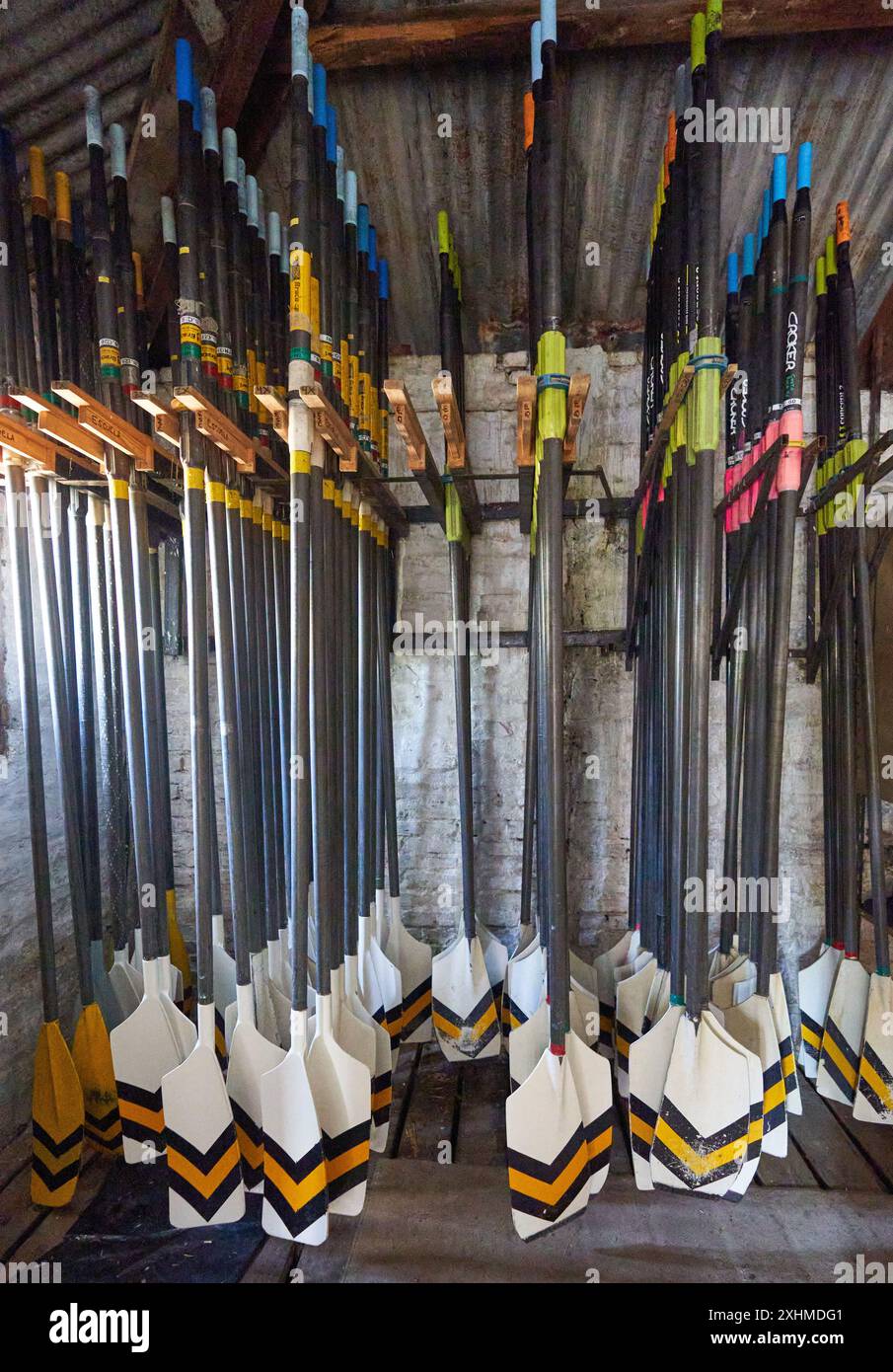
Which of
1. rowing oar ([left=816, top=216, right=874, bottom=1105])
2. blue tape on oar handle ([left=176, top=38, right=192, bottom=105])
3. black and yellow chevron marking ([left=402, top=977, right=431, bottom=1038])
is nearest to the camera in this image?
blue tape on oar handle ([left=176, top=38, right=192, bottom=105])

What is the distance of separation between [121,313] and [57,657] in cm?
107

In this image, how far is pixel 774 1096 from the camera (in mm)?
1610

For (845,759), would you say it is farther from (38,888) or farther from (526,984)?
→ (38,888)

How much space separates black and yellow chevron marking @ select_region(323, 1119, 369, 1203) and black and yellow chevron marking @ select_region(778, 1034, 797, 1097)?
1186mm

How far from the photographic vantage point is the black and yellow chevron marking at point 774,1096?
5.27 feet

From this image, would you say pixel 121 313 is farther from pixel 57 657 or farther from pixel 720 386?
pixel 720 386

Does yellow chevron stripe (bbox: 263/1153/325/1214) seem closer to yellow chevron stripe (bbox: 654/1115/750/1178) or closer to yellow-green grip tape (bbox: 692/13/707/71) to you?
yellow chevron stripe (bbox: 654/1115/750/1178)

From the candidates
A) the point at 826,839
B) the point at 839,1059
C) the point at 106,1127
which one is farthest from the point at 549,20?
the point at 106,1127

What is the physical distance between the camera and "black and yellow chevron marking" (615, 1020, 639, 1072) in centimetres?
190

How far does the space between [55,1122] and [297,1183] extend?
77 cm

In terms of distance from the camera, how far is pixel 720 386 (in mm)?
1456

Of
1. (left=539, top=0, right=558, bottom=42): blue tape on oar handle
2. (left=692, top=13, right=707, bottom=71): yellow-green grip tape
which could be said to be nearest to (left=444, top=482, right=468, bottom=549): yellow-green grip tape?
(left=539, top=0, right=558, bottom=42): blue tape on oar handle

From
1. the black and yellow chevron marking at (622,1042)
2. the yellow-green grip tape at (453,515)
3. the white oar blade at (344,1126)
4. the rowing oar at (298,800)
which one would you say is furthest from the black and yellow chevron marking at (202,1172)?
the yellow-green grip tape at (453,515)

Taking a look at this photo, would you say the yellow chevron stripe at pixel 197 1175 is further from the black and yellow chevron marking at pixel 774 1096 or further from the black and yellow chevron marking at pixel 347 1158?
the black and yellow chevron marking at pixel 774 1096
